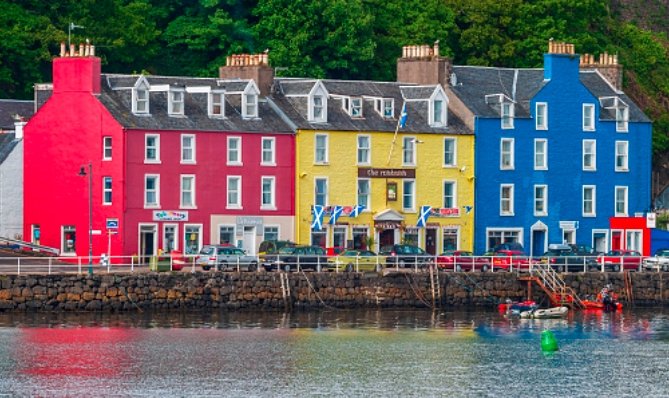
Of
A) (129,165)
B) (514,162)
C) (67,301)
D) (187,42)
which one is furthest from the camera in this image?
(187,42)

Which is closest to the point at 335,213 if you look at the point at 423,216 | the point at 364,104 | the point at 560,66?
the point at 423,216

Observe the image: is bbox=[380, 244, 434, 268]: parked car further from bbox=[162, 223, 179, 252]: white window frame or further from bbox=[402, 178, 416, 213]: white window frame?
bbox=[162, 223, 179, 252]: white window frame

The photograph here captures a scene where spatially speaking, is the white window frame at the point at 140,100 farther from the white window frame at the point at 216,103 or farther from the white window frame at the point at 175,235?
the white window frame at the point at 175,235

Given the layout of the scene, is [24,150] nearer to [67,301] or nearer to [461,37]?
[67,301]

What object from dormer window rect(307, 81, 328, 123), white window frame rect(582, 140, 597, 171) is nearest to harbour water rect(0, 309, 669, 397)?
dormer window rect(307, 81, 328, 123)

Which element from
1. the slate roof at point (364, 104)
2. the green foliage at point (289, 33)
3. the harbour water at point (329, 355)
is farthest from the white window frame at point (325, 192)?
the green foliage at point (289, 33)

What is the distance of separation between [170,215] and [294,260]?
8.58m

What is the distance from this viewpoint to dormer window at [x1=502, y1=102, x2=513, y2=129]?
136 metres

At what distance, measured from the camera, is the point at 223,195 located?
12625 cm

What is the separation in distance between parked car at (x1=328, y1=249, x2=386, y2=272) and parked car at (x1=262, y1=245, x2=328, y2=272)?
611mm

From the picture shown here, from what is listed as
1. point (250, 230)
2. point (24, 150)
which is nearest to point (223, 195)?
point (250, 230)

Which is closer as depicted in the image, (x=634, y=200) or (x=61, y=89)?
(x=61, y=89)

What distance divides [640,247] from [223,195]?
25.7 metres

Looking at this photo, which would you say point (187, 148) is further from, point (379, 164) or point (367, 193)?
point (379, 164)
